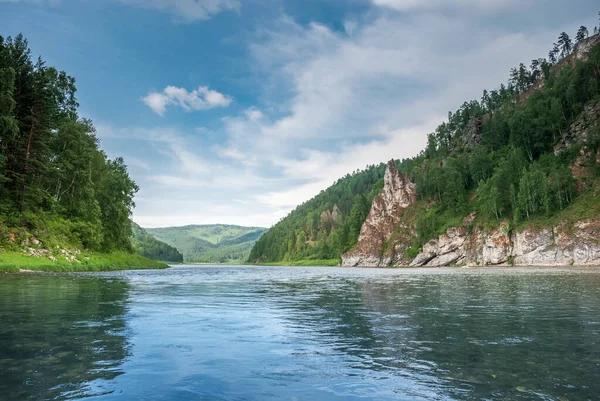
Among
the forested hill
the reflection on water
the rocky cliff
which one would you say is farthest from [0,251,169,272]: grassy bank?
the forested hill

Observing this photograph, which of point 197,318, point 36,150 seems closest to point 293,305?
point 197,318

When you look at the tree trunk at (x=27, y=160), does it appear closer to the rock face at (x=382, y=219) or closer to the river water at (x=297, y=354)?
the river water at (x=297, y=354)

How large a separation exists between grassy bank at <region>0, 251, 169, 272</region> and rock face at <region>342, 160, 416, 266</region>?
108m

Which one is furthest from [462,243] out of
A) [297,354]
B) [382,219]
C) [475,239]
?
[297,354]

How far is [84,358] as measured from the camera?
9055 millimetres

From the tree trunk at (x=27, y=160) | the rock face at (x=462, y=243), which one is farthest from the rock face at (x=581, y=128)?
the tree trunk at (x=27, y=160)

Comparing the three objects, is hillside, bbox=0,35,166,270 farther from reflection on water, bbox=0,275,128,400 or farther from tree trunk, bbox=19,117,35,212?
reflection on water, bbox=0,275,128,400

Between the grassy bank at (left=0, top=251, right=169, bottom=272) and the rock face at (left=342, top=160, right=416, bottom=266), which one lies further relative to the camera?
the rock face at (left=342, top=160, right=416, bottom=266)

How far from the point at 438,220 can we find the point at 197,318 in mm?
143119

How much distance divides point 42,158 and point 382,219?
142m

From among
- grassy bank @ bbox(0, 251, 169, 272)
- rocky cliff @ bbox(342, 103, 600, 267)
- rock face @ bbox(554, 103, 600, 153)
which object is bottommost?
grassy bank @ bbox(0, 251, 169, 272)

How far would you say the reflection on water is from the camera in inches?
277

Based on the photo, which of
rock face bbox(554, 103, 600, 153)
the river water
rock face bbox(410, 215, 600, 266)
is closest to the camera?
the river water

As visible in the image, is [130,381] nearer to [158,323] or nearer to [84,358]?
[84,358]
